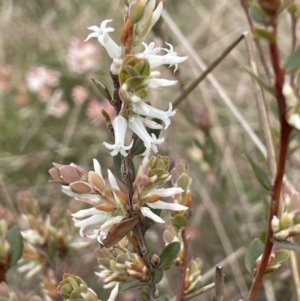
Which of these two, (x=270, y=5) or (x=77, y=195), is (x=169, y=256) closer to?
(x=77, y=195)

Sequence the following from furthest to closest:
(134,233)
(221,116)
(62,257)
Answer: (221,116) → (62,257) → (134,233)

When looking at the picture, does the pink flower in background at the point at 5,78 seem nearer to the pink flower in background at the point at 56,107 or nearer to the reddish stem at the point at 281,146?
the pink flower in background at the point at 56,107

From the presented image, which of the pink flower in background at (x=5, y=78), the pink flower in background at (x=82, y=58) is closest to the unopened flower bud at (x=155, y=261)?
the pink flower in background at (x=82, y=58)

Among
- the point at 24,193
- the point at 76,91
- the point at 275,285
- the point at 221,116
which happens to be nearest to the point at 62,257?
the point at 24,193

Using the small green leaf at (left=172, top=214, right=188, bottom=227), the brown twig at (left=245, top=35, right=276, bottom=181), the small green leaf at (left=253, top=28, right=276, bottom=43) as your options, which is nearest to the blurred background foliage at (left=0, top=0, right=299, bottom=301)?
the brown twig at (left=245, top=35, right=276, bottom=181)

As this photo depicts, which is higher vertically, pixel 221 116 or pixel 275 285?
pixel 221 116

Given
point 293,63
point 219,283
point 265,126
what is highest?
point 293,63

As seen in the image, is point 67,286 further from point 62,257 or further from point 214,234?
point 214,234

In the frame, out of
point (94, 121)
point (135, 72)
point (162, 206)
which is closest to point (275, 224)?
point (162, 206)
